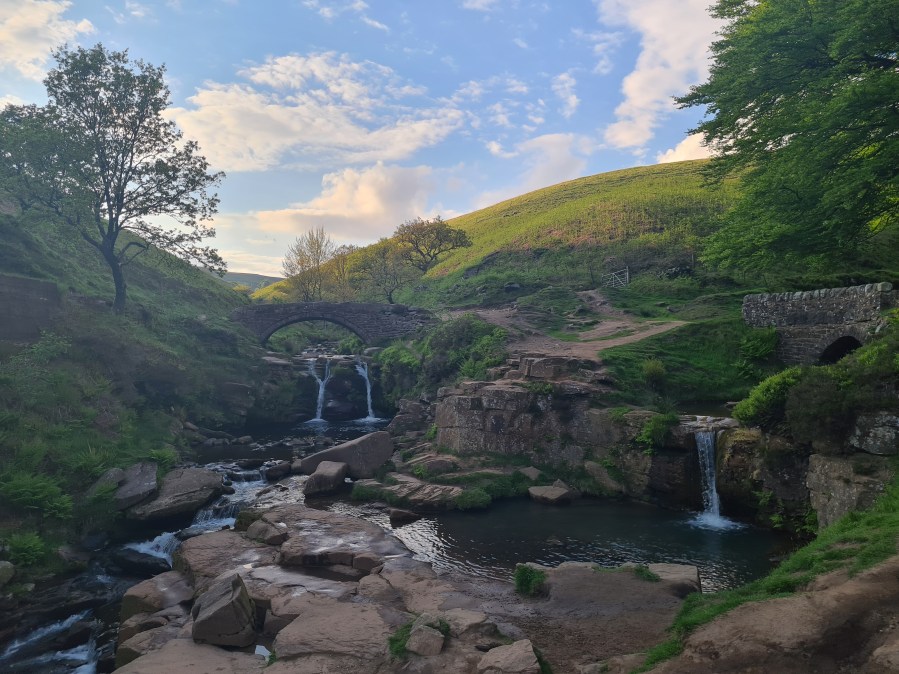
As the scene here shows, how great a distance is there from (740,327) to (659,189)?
59.9m

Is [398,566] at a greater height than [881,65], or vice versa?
[881,65]

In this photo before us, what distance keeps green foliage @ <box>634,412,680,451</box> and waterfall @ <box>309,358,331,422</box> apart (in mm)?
27002

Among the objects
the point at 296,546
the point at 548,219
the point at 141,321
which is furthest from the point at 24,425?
the point at 548,219

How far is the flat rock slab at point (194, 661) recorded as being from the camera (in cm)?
941

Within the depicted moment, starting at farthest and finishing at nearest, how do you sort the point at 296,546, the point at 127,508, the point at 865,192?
the point at 127,508 < the point at 865,192 < the point at 296,546

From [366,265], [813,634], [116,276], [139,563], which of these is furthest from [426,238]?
[813,634]

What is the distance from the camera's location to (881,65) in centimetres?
1880

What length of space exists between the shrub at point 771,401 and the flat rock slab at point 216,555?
674 inches

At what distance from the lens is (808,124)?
18.7 m

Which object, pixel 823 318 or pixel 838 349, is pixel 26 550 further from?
pixel 823 318

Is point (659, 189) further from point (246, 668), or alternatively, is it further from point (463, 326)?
point (246, 668)

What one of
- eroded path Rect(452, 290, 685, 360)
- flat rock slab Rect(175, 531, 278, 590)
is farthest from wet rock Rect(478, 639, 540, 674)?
eroded path Rect(452, 290, 685, 360)

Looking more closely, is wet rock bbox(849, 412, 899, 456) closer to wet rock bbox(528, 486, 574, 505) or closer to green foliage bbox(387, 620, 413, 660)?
wet rock bbox(528, 486, 574, 505)

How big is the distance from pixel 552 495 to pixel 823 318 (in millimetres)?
15527
